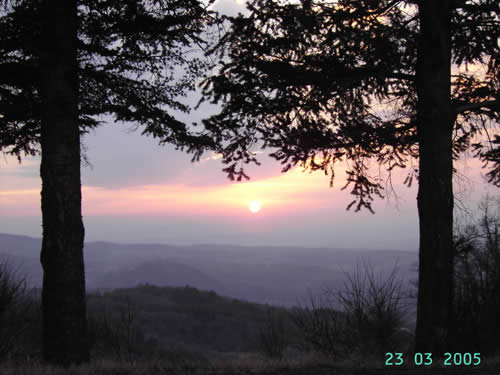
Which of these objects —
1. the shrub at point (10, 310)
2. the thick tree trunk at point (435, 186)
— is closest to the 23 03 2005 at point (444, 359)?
the thick tree trunk at point (435, 186)

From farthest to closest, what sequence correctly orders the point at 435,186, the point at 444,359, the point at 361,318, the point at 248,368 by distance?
the point at 361,318 < the point at 435,186 < the point at 444,359 < the point at 248,368

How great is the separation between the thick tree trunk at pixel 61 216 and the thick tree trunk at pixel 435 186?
542cm

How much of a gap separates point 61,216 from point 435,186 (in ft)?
19.2

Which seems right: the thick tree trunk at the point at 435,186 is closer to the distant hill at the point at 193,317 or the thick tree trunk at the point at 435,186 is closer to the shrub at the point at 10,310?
the shrub at the point at 10,310

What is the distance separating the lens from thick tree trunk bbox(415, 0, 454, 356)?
693cm

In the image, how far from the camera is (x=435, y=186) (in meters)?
6.95

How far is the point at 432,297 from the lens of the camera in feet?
22.8

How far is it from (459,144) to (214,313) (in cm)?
2543

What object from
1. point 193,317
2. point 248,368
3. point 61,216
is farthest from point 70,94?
point 193,317

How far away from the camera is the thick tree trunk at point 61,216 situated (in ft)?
20.9

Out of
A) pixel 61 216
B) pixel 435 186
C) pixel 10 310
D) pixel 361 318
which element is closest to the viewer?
pixel 61 216

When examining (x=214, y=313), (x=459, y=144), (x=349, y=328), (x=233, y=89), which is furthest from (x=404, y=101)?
(x=214, y=313)

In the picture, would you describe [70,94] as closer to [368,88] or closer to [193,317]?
[368,88]

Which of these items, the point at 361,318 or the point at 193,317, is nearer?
the point at 361,318
